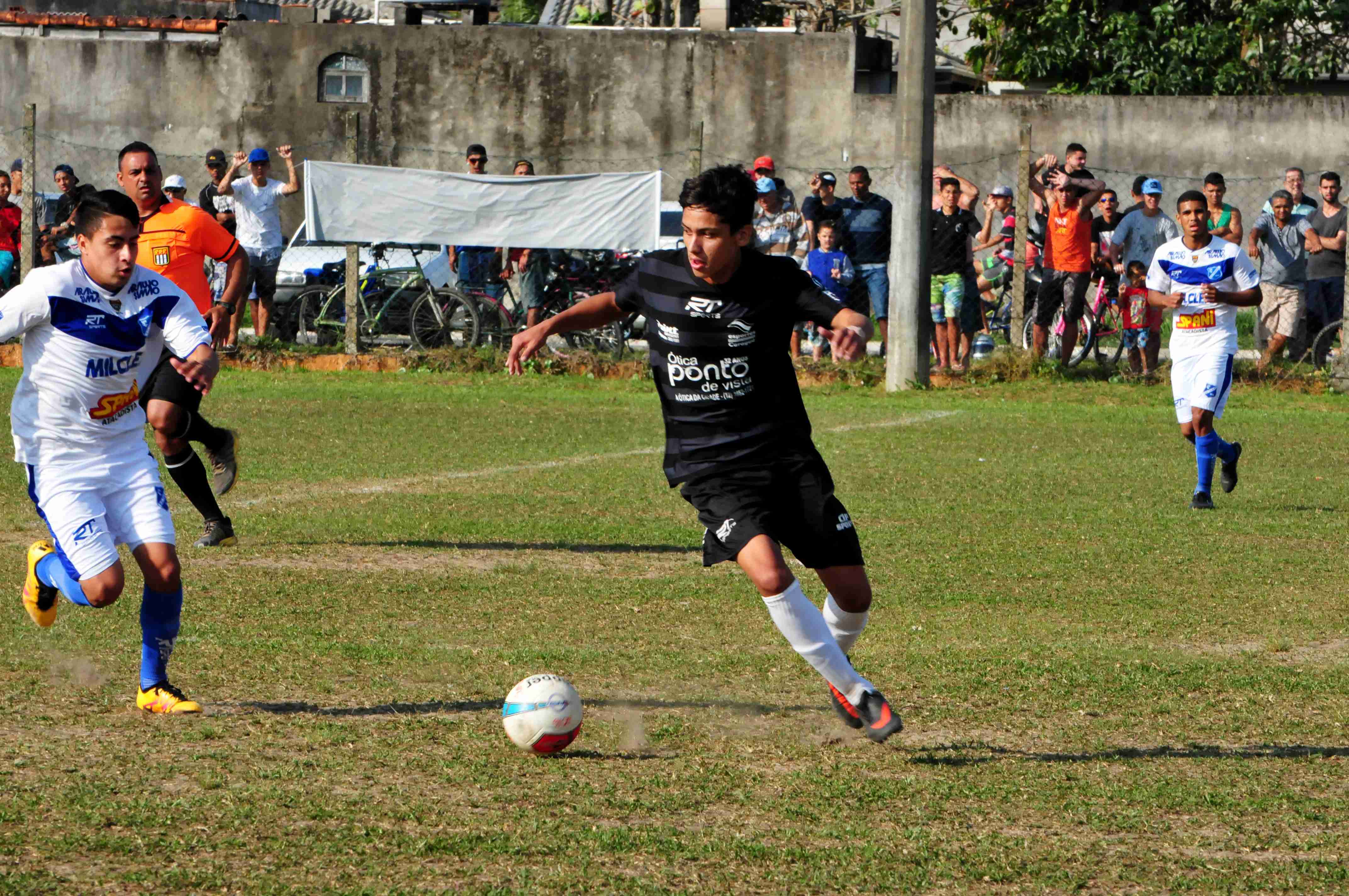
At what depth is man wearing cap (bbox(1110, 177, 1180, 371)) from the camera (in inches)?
705

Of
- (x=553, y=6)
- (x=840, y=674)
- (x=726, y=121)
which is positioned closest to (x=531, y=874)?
(x=840, y=674)

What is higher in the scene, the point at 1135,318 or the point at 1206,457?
the point at 1135,318

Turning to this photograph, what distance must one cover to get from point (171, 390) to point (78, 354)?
2938mm

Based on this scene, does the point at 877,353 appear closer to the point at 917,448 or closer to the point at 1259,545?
the point at 917,448

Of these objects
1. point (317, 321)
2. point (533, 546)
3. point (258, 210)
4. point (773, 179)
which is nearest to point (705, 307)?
point (533, 546)

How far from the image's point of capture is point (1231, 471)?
1176 centimetres

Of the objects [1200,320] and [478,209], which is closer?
[1200,320]

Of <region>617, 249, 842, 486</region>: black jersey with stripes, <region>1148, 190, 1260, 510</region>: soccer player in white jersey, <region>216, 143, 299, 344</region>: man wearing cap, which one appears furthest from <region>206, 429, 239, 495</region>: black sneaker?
<region>216, 143, 299, 344</region>: man wearing cap

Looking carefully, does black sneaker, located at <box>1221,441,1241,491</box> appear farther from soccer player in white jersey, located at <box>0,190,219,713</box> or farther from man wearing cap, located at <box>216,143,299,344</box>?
man wearing cap, located at <box>216,143,299,344</box>

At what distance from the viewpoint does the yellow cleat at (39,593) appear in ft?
20.6

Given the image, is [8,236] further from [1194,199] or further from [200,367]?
[200,367]

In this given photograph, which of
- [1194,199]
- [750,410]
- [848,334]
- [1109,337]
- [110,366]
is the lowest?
[1109,337]

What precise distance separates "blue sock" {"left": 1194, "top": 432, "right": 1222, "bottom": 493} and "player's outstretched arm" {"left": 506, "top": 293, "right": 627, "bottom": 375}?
265 inches

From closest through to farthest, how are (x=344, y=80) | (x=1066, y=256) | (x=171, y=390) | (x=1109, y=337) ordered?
1. (x=171, y=390)
2. (x=1066, y=256)
3. (x=1109, y=337)
4. (x=344, y=80)
